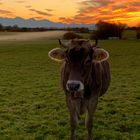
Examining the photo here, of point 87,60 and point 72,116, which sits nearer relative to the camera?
point 87,60

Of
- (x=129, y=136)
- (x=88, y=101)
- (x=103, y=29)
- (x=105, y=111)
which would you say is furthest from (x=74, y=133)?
(x=103, y=29)

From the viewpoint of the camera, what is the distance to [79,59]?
17.7ft

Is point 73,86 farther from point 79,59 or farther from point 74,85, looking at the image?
point 79,59

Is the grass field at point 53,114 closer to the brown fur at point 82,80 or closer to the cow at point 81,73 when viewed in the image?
the brown fur at point 82,80

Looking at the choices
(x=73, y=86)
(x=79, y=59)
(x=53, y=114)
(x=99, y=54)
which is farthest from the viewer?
(x=53, y=114)

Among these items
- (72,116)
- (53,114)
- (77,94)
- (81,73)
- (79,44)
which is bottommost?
(53,114)

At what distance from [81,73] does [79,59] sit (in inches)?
8.8

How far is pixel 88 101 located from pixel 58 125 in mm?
1480

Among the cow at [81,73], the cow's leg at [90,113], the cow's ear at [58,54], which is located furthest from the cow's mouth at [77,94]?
the cow's ear at [58,54]

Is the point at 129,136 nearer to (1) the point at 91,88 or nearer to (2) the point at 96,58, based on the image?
(1) the point at 91,88

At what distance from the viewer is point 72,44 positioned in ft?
18.3

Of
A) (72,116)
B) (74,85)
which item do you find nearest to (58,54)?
(74,85)

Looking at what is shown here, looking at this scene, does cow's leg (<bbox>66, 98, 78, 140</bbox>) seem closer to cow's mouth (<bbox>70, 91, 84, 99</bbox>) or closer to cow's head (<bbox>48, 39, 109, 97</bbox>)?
cow's mouth (<bbox>70, 91, 84, 99</bbox>)

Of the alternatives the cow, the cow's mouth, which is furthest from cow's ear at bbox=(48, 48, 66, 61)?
the cow's mouth
